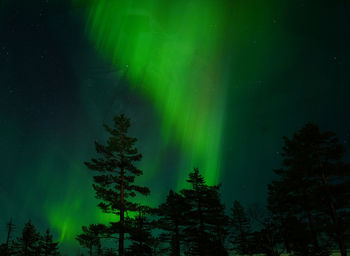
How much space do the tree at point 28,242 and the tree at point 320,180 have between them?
51856mm

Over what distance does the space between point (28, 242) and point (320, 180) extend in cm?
5575

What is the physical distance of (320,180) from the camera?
52.4ft

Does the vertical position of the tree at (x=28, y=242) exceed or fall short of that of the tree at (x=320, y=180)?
it falls short

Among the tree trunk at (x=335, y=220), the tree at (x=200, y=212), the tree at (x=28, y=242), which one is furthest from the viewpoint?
the tree at (x=28, y=242)

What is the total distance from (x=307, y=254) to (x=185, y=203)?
1321 centimetres

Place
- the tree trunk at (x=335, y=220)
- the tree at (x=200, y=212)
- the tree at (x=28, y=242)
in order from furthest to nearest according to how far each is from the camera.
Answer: the tree at (x=28, y=242)
the tree at (x=200, y=212)
the tree trunk at (x=335, y=220)

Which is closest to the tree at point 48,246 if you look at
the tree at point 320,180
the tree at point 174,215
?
the tree at point 174,215

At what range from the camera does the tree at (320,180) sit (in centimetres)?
1439

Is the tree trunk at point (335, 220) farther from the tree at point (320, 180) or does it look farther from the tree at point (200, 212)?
the tree at point (200, 212)

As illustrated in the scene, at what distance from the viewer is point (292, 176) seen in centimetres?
1798

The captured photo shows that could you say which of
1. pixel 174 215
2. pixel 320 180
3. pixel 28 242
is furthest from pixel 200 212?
pixel 28 242

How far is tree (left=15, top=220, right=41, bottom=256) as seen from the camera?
43.3m

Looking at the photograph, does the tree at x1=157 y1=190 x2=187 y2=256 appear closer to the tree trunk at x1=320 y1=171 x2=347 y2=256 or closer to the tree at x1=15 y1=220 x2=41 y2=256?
the tree trunk at x1=320 y1=171 x2=347 y2=256

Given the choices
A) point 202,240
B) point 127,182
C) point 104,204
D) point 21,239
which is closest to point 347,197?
point 202,240
